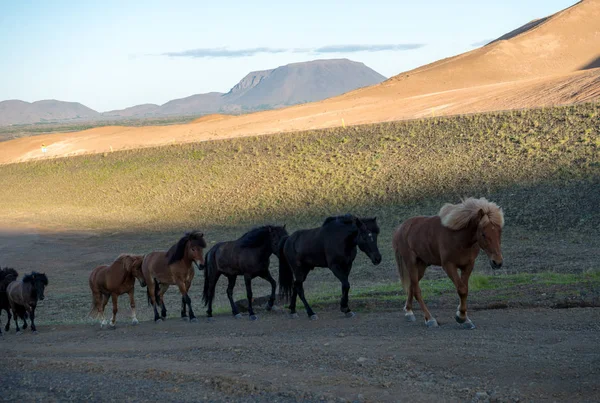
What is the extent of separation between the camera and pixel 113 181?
53.3m

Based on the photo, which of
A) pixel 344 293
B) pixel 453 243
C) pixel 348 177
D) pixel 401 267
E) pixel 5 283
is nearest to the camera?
pixel 453 243

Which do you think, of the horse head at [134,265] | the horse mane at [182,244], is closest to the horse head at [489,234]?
the horse mane at [182,244]

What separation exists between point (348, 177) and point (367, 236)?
91.6ft

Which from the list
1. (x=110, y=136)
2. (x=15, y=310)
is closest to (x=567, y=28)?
(x=110, y=136)

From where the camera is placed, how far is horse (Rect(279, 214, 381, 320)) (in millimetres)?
13297

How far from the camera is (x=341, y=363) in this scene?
9219mm

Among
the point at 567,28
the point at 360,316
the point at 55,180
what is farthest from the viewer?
the point at 567,28

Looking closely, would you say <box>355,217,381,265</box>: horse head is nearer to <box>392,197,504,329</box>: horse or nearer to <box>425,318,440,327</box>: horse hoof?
<box>392,197,504,329</box>: horse

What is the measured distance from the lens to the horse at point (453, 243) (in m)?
10.8

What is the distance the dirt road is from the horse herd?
986 mm

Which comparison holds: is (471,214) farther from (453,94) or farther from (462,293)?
(453,94)

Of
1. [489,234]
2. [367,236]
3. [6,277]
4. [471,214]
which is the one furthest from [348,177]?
[489,234]

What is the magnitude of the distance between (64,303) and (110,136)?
221 feet

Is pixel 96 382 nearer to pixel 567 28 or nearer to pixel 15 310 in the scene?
pixel 15 310
